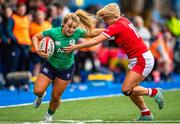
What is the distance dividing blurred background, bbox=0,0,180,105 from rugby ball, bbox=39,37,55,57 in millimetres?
3903

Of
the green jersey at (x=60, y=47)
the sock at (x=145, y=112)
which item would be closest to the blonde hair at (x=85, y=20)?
the green jersey at (x=60, y=47)

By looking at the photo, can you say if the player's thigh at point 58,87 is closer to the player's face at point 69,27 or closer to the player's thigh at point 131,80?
the player's face at point 69,27

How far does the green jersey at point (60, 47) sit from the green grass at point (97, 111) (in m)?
0.98

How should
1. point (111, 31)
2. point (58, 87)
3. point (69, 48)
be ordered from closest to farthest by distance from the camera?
point (69, 48) < point (111, 31) < point (58, 87)

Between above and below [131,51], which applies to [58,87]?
below

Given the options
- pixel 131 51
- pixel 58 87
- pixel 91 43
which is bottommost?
pixel 58 87

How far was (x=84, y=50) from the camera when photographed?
2289cm

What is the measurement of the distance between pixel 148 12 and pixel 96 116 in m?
14.8

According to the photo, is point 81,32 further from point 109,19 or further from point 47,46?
point 47,46

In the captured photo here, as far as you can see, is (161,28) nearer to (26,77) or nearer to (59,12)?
(59,12)

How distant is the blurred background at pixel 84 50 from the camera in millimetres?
20156

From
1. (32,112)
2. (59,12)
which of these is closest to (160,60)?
(59,12)

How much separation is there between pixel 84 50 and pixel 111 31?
9.59 meters

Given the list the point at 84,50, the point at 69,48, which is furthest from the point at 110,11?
the point at 84,50
